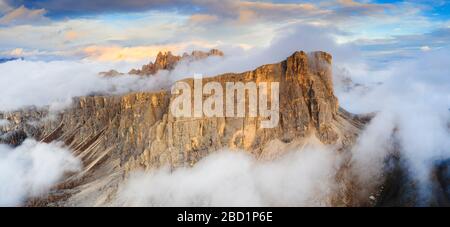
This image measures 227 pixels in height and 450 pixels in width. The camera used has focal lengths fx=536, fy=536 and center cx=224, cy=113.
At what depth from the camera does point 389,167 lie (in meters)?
184

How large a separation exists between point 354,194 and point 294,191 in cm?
2058
